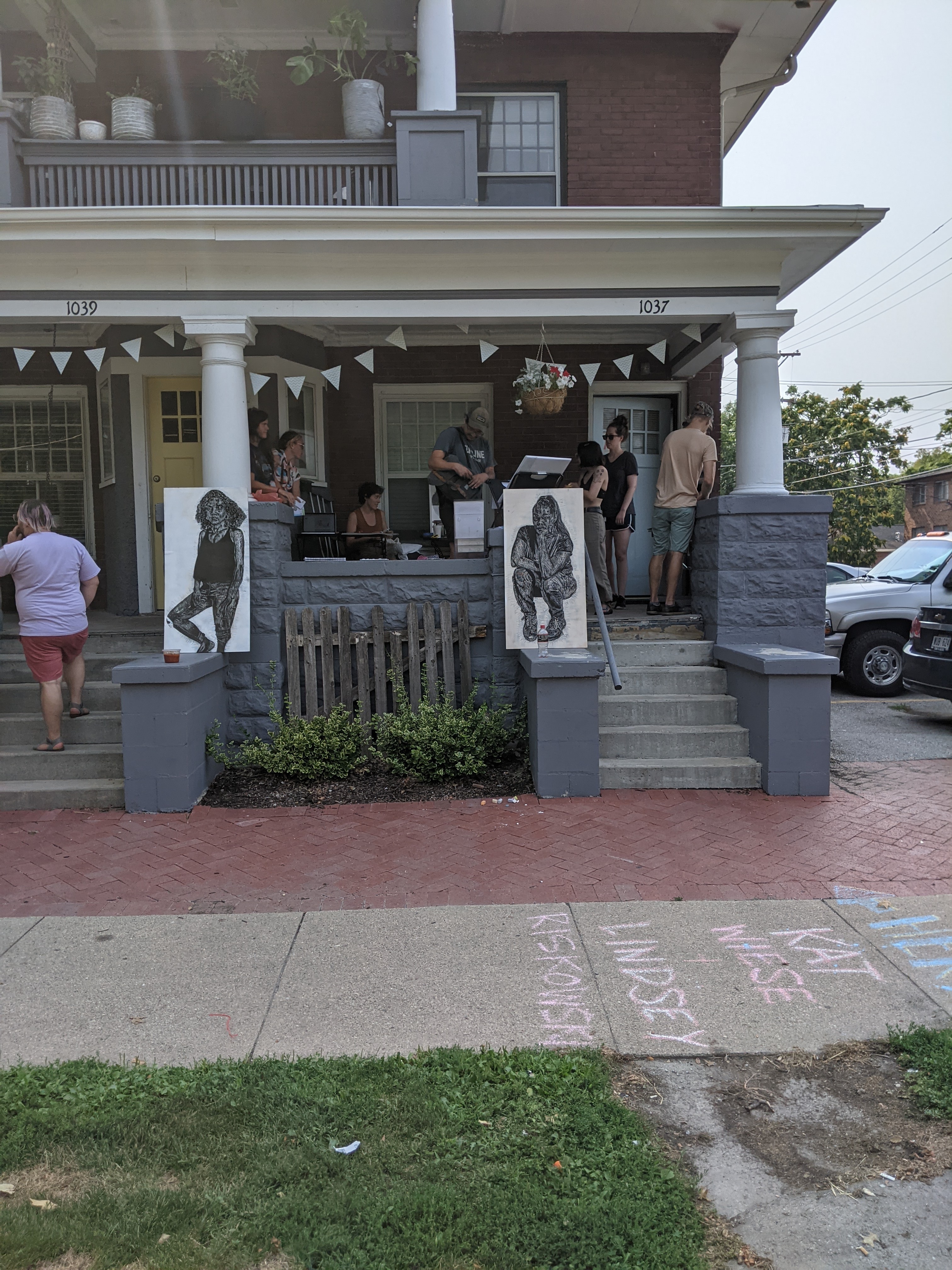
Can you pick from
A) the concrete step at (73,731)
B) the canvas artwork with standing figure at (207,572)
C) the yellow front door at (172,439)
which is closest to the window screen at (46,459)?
the yellow front door at (172,439)

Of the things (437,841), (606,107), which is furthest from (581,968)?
(606,107)

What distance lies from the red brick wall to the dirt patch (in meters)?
8.44

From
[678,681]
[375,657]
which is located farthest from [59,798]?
[678,681]

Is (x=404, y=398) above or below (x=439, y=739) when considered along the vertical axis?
above

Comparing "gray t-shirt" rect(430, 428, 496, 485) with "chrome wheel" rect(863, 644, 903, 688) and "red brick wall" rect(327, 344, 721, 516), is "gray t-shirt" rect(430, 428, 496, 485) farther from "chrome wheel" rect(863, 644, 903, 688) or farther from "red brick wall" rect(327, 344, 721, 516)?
"chrome wheel" rect(863, 644, 903, 688)

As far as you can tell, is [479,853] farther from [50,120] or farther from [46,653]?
[50,120]

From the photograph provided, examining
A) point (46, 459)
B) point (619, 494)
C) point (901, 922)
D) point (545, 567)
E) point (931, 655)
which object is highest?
point (46, 459)

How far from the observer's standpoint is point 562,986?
3809 millimetres

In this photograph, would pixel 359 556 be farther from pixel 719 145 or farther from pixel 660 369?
pixel 719 145

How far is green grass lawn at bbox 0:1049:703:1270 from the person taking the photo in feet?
7.61

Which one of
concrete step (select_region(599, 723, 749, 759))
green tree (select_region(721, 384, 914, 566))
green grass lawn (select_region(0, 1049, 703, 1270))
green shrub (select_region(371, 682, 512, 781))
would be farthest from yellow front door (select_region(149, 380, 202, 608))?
green tree (select_region(721, 384, 914, 566))

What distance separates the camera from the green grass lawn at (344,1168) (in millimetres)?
2320

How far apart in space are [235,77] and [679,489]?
5.91 m

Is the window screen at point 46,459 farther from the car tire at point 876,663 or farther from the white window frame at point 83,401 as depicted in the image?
the car tire at point 876,663
